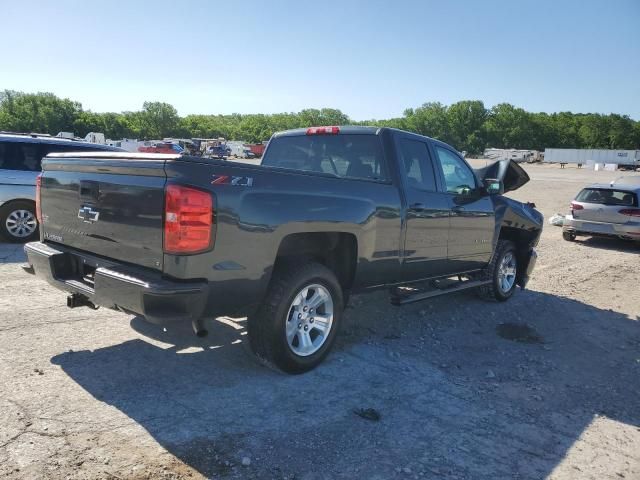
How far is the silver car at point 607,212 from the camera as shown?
1146 cm

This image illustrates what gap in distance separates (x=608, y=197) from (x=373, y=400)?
1061 centimetres

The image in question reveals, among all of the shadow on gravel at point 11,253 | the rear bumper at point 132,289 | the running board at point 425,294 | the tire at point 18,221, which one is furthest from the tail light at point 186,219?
the tire at point 18,221

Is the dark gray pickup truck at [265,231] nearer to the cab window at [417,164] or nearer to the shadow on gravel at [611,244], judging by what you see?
the cab window at [417,164]

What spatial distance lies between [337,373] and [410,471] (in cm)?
138

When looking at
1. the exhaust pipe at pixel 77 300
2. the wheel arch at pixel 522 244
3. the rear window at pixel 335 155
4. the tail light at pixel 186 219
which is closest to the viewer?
the tail light at pixel 186 219

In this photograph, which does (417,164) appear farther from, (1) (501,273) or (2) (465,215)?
(1) (501,273)

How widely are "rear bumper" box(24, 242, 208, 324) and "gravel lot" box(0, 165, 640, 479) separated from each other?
678 millimetres

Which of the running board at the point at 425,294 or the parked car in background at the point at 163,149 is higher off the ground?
the parked car in background at the point at 163,149

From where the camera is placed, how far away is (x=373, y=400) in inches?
150

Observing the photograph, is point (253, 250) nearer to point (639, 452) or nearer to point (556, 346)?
point (639, 452)

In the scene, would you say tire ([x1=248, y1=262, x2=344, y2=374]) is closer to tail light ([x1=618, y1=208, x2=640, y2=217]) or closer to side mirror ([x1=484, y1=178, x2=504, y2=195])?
side mirror ([x1=484, y1=178, x2=504, y2=195])

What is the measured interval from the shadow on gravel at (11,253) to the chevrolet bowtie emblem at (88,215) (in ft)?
15.1

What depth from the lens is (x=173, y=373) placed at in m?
4.02

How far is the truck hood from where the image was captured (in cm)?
681
